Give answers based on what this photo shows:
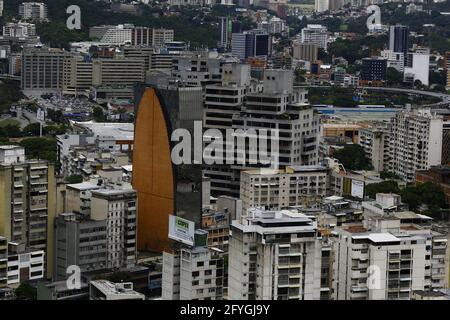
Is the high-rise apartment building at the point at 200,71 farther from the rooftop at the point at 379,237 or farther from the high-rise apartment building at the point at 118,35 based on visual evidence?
the high-rise apartment building at the point at 118,35

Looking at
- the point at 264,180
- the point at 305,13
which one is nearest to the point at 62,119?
the point at 264,180

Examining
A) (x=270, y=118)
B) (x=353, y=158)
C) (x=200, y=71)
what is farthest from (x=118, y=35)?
(x=270, y=118)

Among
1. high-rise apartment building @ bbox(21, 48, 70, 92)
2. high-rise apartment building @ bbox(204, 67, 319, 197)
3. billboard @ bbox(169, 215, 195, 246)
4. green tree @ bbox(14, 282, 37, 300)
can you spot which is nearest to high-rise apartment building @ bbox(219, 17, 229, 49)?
high-rise apartment building @ bbox(21, 48, 70, 92)

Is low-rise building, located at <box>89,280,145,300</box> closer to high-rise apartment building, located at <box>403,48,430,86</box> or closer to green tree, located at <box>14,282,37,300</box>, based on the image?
green tree, located at <box>14,282,37,300</box>

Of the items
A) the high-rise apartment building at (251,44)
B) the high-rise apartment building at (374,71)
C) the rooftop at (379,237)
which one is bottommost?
the rooftop at (379,237)

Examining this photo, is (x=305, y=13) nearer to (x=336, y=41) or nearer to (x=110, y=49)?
(x=336, y=41)

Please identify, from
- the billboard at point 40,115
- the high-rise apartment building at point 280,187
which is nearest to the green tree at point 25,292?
the high-rise apartment building at point 280,187

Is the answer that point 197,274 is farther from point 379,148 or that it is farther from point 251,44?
point 251,44
